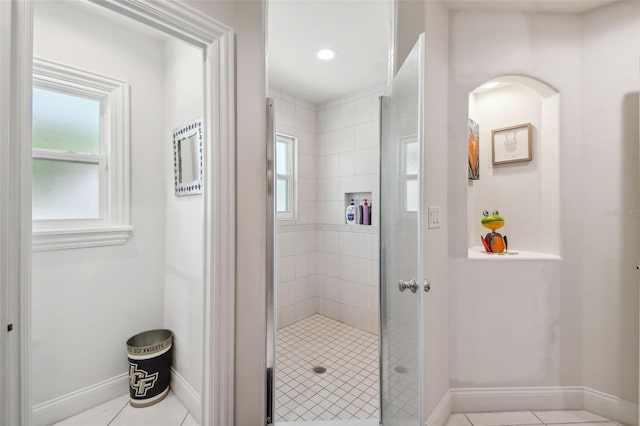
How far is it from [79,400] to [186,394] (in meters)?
0.60

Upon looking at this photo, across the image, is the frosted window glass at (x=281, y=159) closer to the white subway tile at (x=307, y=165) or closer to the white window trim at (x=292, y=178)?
the white window trim at (x=292, y=178)

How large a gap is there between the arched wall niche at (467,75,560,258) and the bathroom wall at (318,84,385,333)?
913 mm

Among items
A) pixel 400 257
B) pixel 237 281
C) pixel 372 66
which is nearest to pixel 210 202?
pixel 237 281

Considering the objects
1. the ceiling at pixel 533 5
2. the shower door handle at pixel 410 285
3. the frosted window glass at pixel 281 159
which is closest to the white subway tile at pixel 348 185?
the frosted window glass at pixel 281 159

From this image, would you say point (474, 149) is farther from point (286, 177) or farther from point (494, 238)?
point (286, 177)

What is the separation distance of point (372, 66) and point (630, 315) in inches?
92.7

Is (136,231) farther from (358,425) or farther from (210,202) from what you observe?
(358,425)

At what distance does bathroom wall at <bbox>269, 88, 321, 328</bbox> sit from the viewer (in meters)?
2.92

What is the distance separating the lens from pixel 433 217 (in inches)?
56.1

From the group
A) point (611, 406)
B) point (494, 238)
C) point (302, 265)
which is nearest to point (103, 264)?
point (302, 265)

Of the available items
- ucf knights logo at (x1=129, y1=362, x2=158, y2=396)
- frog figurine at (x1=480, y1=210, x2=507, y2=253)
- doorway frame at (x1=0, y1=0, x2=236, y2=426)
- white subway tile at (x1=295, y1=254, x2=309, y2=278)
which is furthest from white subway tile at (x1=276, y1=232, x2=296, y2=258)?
frog figurine at (x1=480, y1=210, x2=507, y2=253)

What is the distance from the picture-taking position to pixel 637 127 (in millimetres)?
1498

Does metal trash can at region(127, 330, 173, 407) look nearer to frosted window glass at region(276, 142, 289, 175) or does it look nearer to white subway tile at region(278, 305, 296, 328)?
white subway tile at region(278, 305, 296, 328)

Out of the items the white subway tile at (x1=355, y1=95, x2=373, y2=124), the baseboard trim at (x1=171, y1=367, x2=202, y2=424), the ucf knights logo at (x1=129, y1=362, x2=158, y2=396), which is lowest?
the baseboard trim at (x1=171, y1=367, x2=202, y2=424)
